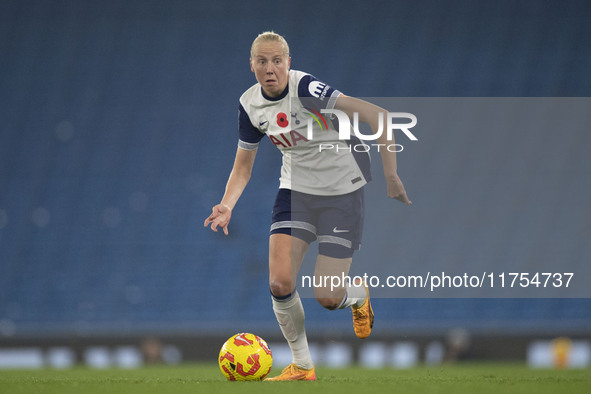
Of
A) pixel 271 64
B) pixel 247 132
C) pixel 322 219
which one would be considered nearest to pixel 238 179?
pixel 247 132

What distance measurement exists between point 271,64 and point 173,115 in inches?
292

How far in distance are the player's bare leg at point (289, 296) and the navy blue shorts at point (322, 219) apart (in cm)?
9

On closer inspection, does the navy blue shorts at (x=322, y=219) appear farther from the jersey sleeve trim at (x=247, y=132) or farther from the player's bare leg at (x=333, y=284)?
the jersey sleeve trim at (x=247, y=132)

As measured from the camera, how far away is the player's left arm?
4582 millimetres

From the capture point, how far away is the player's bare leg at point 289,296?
15.2ft

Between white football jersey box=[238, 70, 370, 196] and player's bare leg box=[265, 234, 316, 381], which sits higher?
white football jersey box=[238, 70, 370, 196]

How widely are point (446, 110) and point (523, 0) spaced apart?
277 centimetres

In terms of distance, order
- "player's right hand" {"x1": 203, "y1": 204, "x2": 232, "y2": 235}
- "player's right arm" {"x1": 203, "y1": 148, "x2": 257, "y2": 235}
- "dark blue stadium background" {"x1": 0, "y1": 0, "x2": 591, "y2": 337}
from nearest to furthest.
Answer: "player's right hand" {"x1": 203, "y1": 204, "x2": 232, "y2": 235}, "player's right arm" {"x1": 203, "y1": 148, "x2": 257, "y2": 235}, "dark blue stadium background" {"x1": 0, "y1": 0, "x2": 591, "y2": 337}

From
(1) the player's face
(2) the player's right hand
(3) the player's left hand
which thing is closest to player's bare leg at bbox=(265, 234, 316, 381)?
(2) the player's right hand

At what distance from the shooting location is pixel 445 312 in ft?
33.9

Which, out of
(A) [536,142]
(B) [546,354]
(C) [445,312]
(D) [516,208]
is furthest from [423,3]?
(B) [546,354]

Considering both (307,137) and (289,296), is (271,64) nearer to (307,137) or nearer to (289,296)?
(307,137)

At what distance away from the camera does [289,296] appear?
470cm

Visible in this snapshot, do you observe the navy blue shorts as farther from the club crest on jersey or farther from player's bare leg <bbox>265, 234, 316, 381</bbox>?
the club crest on jersey
